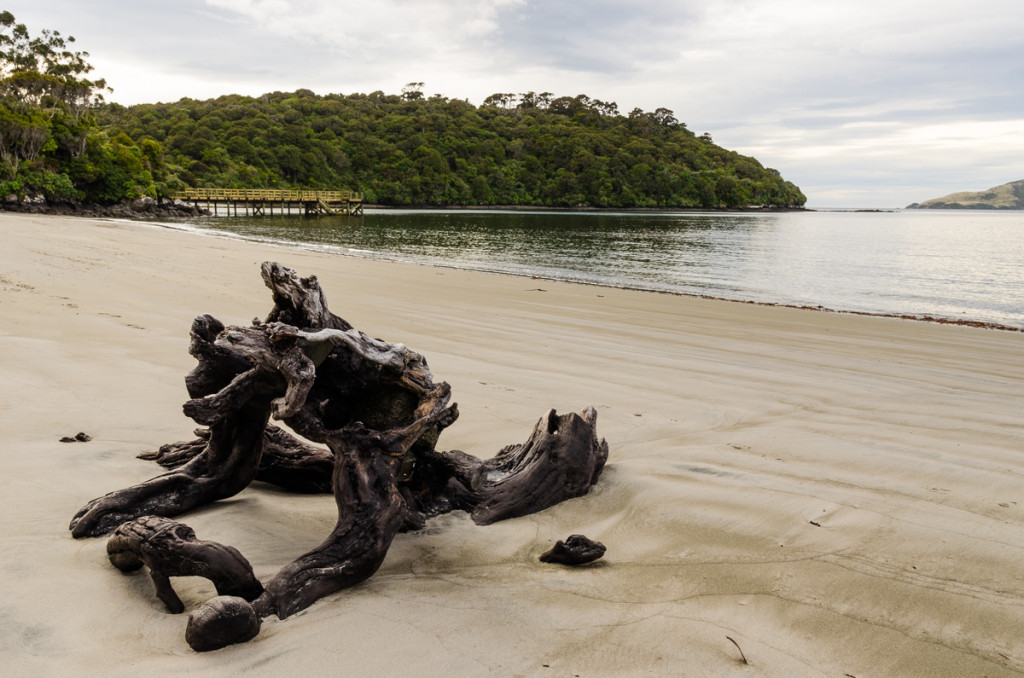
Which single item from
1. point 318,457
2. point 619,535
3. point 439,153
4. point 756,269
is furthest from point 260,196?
point 619,535

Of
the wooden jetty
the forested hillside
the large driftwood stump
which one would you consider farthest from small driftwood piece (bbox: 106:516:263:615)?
the forested hillside

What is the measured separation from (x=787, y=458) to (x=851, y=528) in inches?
45.1

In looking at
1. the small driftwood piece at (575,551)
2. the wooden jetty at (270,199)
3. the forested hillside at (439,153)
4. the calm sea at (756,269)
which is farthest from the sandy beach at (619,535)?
the forested hillside at (439,153)

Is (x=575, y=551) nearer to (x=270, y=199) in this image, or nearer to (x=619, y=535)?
(x=619, y=535)

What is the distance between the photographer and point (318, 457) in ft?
11.8

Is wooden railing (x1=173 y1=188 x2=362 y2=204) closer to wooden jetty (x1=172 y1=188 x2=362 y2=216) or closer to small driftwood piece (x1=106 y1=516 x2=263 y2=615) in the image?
wooden jetty (x1=172 y1=188 x2=362 y2=216)

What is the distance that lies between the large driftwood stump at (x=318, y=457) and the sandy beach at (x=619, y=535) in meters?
0.11

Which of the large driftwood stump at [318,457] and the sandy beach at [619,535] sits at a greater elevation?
the large driftwood stump at [318,457]

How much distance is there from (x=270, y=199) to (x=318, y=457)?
75724 mm

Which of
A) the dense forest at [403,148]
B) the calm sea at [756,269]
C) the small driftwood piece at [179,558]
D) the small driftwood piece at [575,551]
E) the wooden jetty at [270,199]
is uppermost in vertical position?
the dense forest at [403,148]

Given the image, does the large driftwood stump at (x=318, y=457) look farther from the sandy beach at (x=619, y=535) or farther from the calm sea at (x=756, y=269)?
the calm sea at (x=756, y=269)

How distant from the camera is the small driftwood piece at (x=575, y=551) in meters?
2.87

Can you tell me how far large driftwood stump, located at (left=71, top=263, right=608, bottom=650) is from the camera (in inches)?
94.3

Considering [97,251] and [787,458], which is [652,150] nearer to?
[97,251]
